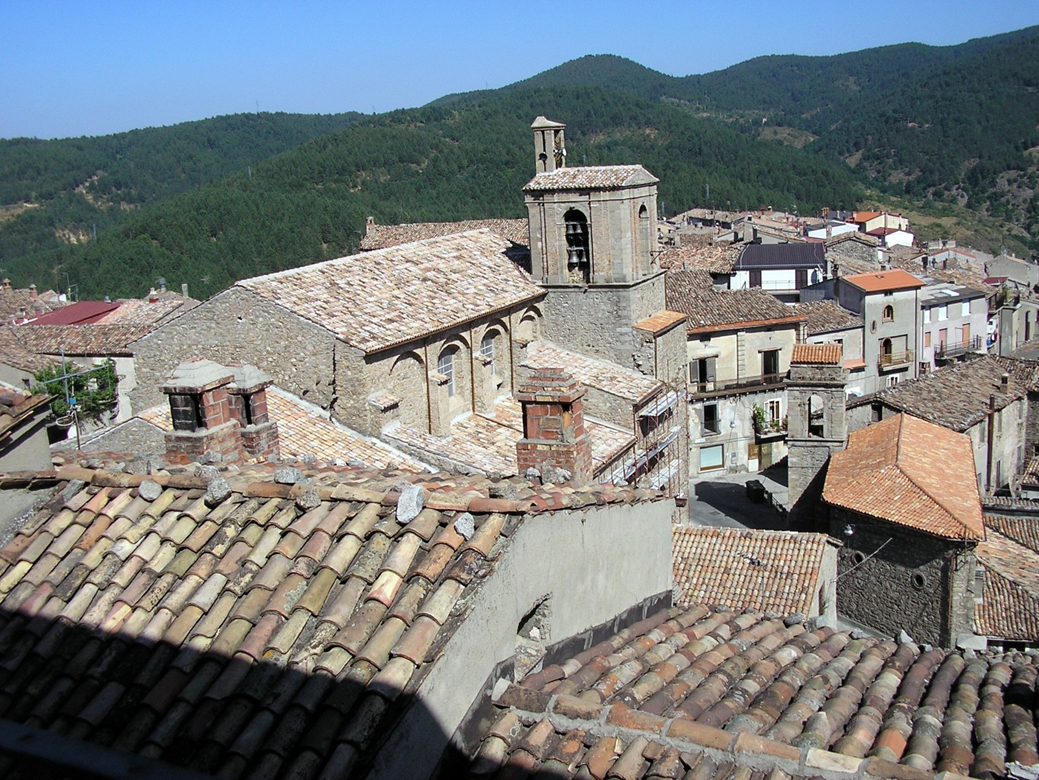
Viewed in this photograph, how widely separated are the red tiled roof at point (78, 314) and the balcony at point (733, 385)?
26.4 metres

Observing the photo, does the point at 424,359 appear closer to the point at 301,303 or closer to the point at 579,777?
the point at 301,303

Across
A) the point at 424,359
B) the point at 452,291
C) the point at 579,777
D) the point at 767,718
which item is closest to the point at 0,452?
the point at 579,777

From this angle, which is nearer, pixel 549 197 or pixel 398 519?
pixel 398 519

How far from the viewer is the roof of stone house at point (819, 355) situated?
1019 inches

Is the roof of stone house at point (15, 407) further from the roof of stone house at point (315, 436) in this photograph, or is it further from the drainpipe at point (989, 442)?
the drainpipe at point (989, 442)

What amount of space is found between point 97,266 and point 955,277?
5637 cm

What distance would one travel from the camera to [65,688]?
5.02m

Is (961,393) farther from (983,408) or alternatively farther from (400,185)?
(400,185)

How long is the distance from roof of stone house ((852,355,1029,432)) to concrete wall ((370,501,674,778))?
75.4ft

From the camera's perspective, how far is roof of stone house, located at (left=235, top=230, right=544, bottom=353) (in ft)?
58.4

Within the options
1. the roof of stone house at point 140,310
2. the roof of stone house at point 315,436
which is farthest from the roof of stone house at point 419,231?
the roof of stone house at point 315,436

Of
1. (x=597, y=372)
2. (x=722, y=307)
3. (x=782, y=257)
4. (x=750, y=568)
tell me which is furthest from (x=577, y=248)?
(x=782, y=257)

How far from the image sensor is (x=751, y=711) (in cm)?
575

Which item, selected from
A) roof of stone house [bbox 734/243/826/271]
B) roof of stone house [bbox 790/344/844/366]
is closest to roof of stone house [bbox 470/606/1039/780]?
roof of stone house [bbox 790/344/844/366]
